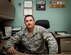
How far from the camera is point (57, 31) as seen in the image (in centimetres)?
444

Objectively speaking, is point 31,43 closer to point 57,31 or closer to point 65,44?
point 65,44

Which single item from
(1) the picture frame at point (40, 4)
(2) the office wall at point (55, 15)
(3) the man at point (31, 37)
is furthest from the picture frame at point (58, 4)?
(3) the man at point (31, 37)

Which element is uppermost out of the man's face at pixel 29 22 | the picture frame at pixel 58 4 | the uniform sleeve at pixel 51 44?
the picture frame at pixel 58 4

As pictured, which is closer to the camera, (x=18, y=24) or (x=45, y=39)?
(x=45, y=39)

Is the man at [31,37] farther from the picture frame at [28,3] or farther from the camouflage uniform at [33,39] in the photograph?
the picture frame at [28,3]

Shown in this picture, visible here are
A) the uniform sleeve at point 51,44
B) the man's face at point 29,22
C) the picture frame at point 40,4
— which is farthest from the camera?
the picture frame at point 40,4

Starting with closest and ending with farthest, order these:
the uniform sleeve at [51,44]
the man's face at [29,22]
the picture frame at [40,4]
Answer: the uniform sleeve at [51,44] → the man's face at [29,22] → the picture frame at [40,4]

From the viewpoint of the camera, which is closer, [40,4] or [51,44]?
[51,44]

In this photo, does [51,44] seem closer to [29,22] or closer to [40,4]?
[29,22]

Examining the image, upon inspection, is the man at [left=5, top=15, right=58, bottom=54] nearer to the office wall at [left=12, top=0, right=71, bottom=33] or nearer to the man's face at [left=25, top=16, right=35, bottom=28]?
the man's face at [left=25, top=16, right=35, bottom=28]

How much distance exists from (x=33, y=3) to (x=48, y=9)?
0.46m

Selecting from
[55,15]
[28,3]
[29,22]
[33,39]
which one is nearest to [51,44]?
[33,39]

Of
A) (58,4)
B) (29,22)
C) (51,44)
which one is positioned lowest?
(51,44)

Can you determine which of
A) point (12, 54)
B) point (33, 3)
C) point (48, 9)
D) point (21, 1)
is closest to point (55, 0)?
point (48, 9)
